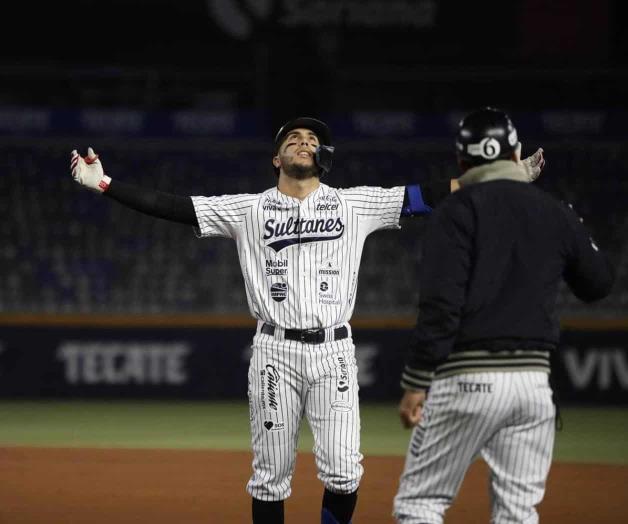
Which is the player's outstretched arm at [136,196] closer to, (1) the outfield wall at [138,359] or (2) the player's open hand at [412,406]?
(2) the player's open hand at [412,406]

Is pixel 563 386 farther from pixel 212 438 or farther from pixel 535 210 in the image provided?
pixel 535 210

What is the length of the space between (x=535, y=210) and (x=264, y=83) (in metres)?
12.6

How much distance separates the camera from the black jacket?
4.55 metres

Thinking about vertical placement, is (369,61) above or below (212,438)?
above

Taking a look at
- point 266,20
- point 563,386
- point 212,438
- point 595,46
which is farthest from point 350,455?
point 595,46

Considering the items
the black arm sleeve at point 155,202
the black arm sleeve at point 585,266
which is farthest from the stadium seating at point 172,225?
the black arm sleeve at point 585,266

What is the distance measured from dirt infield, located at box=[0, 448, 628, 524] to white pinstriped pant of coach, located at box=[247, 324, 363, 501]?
155 centimetres

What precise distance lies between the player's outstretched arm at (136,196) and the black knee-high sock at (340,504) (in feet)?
5.15

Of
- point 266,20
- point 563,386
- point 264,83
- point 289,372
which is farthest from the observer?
point 264,83

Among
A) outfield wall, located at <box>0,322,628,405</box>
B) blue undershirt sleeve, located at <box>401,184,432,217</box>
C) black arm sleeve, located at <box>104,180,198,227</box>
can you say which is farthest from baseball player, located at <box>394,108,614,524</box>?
outfield wall, located at <box>0,322,628,405</box>

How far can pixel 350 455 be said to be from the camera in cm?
604

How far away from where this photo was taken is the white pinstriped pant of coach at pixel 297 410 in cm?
600

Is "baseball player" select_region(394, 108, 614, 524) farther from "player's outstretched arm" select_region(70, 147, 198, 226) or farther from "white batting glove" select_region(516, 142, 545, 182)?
"player's outstretched arm" select_region(70, 147, 198, 226)

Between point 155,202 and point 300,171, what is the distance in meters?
0.77
